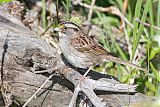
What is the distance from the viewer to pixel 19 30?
4121mm

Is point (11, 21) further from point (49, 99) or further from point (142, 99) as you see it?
point (142, 99)

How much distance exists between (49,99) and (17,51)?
1.73 feet

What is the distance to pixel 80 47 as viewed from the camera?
4055 mm

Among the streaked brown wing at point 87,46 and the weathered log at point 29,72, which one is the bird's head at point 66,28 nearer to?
the streaked brown wing at point 87,46

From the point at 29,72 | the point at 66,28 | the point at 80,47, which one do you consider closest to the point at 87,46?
the point at 80,47

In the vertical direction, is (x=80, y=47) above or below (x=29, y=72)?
above

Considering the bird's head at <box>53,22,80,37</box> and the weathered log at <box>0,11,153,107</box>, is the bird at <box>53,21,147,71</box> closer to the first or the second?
the bird's head at <box>53,22,80,37</box>

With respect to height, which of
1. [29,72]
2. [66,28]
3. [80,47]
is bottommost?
[29,72]

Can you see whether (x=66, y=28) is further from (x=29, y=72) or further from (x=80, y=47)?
(x=29, y=72)

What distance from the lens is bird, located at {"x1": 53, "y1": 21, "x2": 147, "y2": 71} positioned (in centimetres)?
398

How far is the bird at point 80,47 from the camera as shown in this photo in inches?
157

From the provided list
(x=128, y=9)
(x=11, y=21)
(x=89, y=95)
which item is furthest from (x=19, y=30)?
(x=128, y=9)

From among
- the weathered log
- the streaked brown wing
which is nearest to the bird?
the streaked brown wing

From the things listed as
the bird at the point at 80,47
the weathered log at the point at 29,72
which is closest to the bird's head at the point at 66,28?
the bird at the point at 80,47
